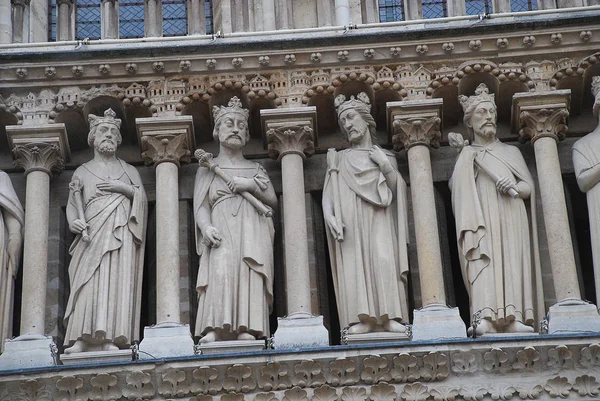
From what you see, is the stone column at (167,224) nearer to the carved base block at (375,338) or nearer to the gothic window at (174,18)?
the carved base block at (375,338)

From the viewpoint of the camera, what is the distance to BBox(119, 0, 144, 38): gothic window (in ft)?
65.7

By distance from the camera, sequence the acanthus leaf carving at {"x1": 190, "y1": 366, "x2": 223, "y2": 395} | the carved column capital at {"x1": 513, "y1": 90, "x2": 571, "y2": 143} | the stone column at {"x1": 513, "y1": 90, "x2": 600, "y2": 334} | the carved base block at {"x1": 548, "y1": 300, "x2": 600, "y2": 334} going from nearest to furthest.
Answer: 1. the acanthus leaf carving at {"x1": 190, "y1": 366, "x2": 223, "y2": 395}
2. the carved base block at {"x1": 548, "y1": 300, "x2": 600, "y2": 334}
3. the stone column at {"x1": 513, "y1": 90, "x2": 600, "y2": 334}
4. the carved column capital at {"x1": 513, "y1": 90, "x2": 571, "y2": 143}

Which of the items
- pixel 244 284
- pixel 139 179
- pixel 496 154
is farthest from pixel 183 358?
pixel 496 154

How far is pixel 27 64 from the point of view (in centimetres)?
1862

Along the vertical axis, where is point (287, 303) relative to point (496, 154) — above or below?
below

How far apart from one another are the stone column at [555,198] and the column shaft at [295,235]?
7.01 ft

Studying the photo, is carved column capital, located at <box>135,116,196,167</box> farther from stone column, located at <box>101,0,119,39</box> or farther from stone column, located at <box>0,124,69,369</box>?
stone column, located at <box>101,0,119,39</box>

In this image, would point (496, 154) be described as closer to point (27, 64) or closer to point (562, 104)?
point (562, 104)

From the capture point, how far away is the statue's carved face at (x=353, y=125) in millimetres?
18219

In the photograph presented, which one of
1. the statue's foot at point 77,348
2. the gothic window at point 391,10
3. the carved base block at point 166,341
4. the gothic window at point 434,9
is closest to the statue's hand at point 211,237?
the carved base block at point 166,341

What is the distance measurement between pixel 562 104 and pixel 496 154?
85 centimetres

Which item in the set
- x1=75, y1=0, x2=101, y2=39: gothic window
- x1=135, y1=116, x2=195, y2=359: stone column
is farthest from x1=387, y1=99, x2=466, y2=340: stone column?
x1=75, y1=0, x2=101, y2=39: gothic window

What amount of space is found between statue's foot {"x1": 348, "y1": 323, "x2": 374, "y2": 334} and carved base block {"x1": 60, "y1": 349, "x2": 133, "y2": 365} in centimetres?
192

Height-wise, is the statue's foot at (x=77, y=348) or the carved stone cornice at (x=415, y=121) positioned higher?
the carved stone cornice at (x=415, y=121)
